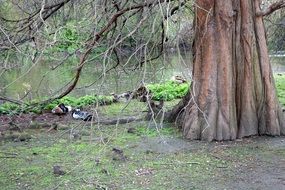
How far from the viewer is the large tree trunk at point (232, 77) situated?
8352mm

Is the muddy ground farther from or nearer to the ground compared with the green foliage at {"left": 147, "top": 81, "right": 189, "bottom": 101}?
nearer to the ground

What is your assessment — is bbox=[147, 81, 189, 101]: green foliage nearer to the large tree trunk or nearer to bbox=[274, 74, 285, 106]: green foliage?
bbox=[274, 74, 285, 106]: green foliage

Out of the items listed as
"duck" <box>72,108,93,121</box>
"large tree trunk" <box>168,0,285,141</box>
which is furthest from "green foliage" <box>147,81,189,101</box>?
"large tree trunk" <box>168,0,285,141</box>

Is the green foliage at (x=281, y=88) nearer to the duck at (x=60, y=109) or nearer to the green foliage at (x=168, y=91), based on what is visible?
the green foliage at (x=168, y=91)

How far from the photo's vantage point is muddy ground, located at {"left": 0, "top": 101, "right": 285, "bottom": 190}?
20.8ft

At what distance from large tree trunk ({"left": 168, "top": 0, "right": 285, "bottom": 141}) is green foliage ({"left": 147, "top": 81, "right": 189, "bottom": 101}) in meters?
3.97

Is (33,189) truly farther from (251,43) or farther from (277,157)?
(251,43)

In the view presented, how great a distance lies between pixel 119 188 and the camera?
611 centimetres

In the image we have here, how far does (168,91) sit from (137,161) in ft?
20.7

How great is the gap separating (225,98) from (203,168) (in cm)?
179

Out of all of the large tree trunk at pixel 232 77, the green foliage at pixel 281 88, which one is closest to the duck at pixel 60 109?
the large tree trunk at pixel 232 77

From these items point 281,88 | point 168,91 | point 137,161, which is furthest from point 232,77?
point 281,88

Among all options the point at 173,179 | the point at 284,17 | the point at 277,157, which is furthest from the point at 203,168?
the point at 284,17

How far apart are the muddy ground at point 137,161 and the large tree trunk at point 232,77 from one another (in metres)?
0.28
